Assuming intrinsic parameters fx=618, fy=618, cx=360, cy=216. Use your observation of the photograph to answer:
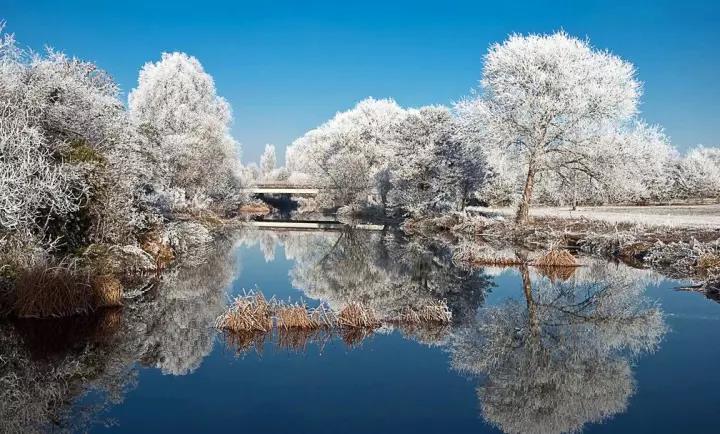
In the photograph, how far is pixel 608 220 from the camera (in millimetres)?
37594

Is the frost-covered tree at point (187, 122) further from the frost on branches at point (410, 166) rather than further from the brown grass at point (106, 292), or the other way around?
the brown grass at point (106, 292)

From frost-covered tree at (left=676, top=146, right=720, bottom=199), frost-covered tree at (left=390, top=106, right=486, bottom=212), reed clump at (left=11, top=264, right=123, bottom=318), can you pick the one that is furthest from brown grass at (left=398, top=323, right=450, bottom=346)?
frost-covered tree at (left=676, top=146, right=720, bottom=199)

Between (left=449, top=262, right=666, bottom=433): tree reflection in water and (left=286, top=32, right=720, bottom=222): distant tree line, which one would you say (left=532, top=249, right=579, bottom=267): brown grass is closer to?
(left=449, top=262, right=666, bottom=433): tree reflection in water

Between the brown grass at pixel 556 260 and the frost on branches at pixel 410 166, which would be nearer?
the brown grass at pixel 556 260

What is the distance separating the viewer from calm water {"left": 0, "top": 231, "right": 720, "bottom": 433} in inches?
387

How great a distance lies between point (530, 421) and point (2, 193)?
508 inches

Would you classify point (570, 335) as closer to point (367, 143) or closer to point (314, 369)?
point (314, 369)

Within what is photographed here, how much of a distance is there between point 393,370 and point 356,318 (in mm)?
3516

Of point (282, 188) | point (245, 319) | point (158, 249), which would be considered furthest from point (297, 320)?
point (282, 188)

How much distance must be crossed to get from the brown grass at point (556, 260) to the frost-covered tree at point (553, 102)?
11667 mm

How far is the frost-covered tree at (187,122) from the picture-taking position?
48.6 meters

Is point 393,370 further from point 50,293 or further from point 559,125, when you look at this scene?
point 559,125

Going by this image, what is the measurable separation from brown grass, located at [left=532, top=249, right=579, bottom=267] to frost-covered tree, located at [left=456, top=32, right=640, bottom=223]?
1167cm

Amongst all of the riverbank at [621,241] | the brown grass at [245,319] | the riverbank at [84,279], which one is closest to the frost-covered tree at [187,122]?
the riverbank at [621,241]
